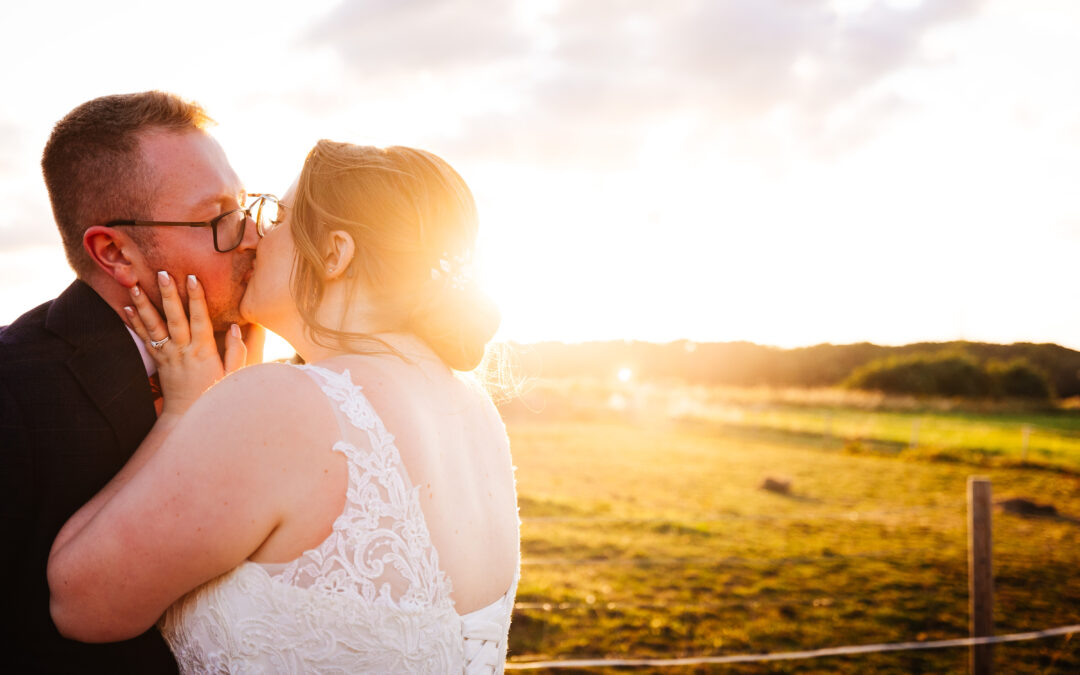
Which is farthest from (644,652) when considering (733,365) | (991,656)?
(733,365)

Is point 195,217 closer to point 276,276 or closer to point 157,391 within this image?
point 276,276

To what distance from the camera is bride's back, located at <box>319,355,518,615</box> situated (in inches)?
64.1

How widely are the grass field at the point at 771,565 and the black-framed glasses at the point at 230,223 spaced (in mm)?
5538

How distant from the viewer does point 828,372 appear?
218 feet

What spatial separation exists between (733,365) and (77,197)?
6889 cm

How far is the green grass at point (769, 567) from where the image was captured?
7.40 meters

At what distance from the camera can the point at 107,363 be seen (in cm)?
184

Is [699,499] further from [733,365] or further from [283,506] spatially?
[733,365]

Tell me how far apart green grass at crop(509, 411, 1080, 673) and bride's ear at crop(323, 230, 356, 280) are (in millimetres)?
5450

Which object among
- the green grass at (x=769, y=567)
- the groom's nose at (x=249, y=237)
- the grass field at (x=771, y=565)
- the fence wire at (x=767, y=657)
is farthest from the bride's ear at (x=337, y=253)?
the grass field at (x=771, y=565)

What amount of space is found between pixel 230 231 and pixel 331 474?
3.51 feet

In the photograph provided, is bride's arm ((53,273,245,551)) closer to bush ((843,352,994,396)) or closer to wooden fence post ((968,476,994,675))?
wooden fence post ((968,476,994,675))

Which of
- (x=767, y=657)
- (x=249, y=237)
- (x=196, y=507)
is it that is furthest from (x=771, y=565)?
(x=196, y=507)

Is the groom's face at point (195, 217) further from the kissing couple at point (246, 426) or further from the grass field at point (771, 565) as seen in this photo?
the grass field at point (771, 565)
